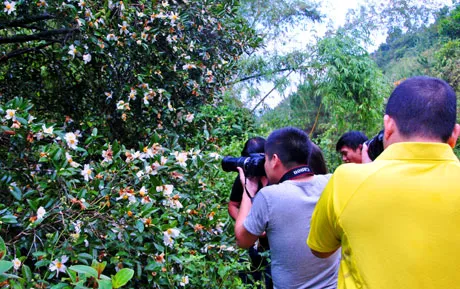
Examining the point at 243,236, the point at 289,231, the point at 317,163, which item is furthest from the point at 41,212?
the point at 317,163

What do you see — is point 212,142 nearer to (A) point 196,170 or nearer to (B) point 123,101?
(A) point 196,170

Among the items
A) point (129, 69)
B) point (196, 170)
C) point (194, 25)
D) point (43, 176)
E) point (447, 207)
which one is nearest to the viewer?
point (447, 207)

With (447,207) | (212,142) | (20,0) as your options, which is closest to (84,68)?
(20,0)

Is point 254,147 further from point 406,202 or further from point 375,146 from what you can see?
point 406,202

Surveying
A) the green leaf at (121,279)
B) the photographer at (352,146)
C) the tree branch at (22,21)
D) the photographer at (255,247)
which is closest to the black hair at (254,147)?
the photographer at (255,247)

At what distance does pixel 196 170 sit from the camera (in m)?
1.89

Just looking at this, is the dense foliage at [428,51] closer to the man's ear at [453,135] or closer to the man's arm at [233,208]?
the man's arm at [233,208]

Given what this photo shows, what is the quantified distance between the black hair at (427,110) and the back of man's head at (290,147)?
64cm

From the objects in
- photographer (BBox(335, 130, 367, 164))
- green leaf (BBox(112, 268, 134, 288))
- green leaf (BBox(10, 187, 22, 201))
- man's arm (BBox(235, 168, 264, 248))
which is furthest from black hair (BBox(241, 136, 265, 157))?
green leaf (BBox(112, 268, 134, 288))

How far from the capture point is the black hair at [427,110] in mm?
933

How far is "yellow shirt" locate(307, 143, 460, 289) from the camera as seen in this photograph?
85 cm

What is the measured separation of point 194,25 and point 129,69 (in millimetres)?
487

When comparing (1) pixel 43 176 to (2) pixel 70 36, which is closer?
(1) pixel 43 176

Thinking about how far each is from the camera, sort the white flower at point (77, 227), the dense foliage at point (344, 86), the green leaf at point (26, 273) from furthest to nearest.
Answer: the dense foliage at point (344, 86), the white flower at point (77, 227), the green leaf at point (26, 273)
